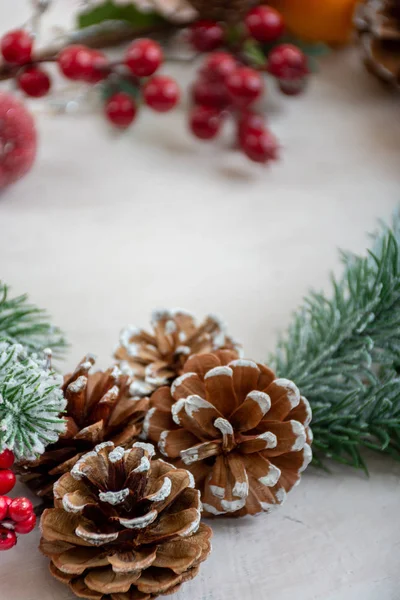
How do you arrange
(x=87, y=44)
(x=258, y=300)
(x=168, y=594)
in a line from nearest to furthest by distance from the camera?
(x=168, y=594) < (x=258, y=300) < (x=87, y=44)

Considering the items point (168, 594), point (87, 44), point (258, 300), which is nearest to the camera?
point (168, 594)

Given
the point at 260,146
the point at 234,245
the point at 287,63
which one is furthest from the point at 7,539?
the point at 287,63

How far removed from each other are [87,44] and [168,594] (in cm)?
59

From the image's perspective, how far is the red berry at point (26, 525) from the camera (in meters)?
0.33

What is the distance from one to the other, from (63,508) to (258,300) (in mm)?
247

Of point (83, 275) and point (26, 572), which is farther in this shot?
point (83, 275)

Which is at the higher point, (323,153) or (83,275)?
(323,153)

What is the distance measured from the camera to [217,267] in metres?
0.55

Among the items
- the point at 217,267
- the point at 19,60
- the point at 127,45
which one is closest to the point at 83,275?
the point at 217,267

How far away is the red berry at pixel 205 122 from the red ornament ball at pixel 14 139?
0.56 feet

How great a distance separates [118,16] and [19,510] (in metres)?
0.58

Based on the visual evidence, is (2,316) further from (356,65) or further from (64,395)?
(356,65)

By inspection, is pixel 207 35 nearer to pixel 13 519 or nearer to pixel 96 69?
pixel 96 69

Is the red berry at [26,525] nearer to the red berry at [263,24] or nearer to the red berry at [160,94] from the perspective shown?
the red berry at [160,94]
